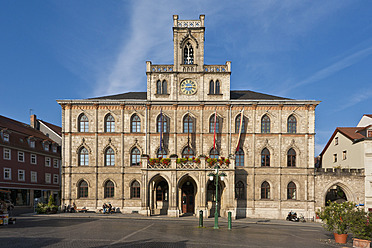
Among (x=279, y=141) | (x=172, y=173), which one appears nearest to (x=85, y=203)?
(x=172, y=173)

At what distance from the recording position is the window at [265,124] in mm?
40219

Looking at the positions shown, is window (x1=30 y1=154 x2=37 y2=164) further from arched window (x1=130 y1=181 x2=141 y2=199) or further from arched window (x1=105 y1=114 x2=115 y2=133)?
arched window (x1=130 y1=181 x2=141 y2=199)

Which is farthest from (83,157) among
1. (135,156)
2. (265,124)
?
(265,124)

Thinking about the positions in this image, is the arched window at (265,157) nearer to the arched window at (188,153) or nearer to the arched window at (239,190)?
the arched window at (239,190)

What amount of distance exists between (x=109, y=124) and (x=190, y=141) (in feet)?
33.6

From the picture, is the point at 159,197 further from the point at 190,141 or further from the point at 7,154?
the point at 7,154

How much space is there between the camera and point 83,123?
4050cm

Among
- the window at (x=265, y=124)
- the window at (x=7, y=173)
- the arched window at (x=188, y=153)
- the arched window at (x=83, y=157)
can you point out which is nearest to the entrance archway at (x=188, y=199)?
the arched window at (x=188, y=153)

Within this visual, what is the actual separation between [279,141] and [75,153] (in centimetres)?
2494

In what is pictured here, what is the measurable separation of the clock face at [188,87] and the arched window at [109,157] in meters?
11.5

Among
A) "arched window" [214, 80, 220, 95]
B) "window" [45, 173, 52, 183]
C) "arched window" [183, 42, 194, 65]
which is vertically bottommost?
"window" [45, 173, 52, 183]

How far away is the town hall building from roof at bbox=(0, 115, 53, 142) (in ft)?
43.2

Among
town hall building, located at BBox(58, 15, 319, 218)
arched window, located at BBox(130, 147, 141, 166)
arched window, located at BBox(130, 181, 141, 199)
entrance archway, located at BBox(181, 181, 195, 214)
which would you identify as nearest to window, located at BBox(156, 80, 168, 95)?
town hall building, located at BBox(58, 15, 319, 218)

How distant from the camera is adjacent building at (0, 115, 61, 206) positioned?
45.1 meters
